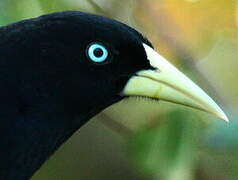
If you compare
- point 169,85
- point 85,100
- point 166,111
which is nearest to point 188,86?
point 169,85

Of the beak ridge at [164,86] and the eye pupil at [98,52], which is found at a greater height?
the eye pupil at [98,52]

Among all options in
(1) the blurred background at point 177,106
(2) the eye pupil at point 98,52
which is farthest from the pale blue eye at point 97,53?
(1) the blurred background at point 177,106

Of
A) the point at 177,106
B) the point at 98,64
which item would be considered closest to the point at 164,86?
the point at 98,64

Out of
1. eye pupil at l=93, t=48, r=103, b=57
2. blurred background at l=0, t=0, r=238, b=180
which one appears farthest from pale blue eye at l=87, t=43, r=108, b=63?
blurred background at l=0, t=0, r=238, b=180

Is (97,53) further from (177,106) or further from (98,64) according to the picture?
(177,106)

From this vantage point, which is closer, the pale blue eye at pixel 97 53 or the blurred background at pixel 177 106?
the pale blue eye at pixel 97 53

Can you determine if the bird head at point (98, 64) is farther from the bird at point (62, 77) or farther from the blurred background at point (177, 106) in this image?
the blurred background at point (177, 106)

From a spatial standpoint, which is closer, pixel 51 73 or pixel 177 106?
pixel 51 73
